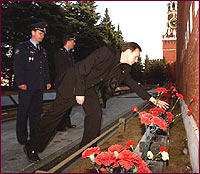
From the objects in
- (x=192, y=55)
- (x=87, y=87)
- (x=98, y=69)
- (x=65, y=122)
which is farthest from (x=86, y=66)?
(x=65, y=122)

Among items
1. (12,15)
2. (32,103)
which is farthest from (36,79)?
(12,15)

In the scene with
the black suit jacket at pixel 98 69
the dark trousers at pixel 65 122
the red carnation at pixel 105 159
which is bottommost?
the dark trousers at pixel 65 122

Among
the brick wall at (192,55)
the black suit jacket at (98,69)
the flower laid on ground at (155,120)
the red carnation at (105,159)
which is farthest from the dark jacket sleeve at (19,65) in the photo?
the brick wall at (192,55)

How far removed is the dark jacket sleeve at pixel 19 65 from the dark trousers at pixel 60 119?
0.88 m

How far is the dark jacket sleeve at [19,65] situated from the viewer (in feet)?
11.7

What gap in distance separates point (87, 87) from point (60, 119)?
0.66m

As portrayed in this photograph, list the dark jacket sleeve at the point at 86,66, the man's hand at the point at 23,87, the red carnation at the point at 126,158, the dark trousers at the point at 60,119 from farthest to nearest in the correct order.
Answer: the man's hand at the point at 23,87 → the dark trousers at the point at 60,119 → the dark jacket sleeve at the point at 86,66 → the red carnation at the point at 126,158

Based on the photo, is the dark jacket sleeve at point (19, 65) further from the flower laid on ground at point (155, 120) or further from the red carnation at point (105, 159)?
the red carnation at point (105, 159)

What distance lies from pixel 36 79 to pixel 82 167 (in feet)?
5.92

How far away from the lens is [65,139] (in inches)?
181

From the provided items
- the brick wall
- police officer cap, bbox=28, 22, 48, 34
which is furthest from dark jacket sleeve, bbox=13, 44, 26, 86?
the brick wall

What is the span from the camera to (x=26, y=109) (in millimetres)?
3672

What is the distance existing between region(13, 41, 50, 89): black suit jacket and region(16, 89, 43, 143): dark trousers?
5.8 inches

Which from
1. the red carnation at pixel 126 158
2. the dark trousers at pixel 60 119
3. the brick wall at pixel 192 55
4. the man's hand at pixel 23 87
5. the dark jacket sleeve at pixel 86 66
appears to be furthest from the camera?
the man's hand at pixel 23 87
